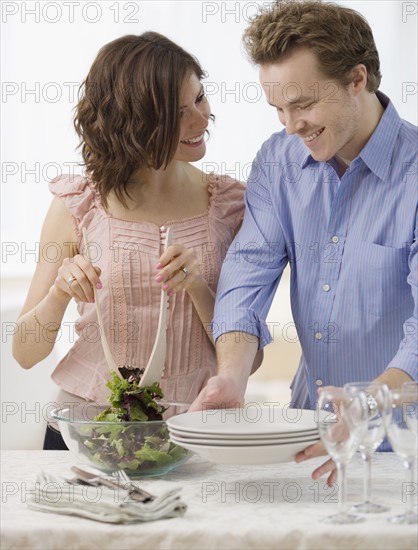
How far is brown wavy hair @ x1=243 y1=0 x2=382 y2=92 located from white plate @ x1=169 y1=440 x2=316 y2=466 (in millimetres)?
827

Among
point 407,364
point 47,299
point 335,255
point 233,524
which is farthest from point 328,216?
point 233,524

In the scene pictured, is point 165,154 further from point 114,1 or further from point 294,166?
point 114,1

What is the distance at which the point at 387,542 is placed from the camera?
1.16 metres

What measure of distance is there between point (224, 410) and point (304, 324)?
457 mm

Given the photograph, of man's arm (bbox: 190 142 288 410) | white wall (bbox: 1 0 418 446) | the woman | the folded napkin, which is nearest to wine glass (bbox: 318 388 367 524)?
the folded napkin

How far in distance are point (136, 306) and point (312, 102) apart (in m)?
0.59

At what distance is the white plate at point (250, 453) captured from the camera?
133 cm

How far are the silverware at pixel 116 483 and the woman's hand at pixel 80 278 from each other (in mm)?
455

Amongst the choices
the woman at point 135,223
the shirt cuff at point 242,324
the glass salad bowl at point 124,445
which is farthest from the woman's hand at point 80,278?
the glass salad bowl at point 124,445

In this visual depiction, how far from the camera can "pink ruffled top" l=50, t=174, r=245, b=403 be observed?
6.38 feet

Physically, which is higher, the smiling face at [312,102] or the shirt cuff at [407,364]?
the smiling face at [312,102]

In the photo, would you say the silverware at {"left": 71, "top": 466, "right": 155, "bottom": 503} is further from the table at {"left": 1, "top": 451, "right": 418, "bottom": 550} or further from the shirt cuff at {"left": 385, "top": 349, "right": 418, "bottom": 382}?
the shirt cuff at {"left": 385, "top": 349, "right": 418, "bottom": 382}

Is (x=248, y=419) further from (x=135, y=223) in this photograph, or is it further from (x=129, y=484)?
(x=135, y=223)

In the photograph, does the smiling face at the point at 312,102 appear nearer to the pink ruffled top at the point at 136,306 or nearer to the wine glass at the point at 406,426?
the pink ruffled top at the point at 136,306
